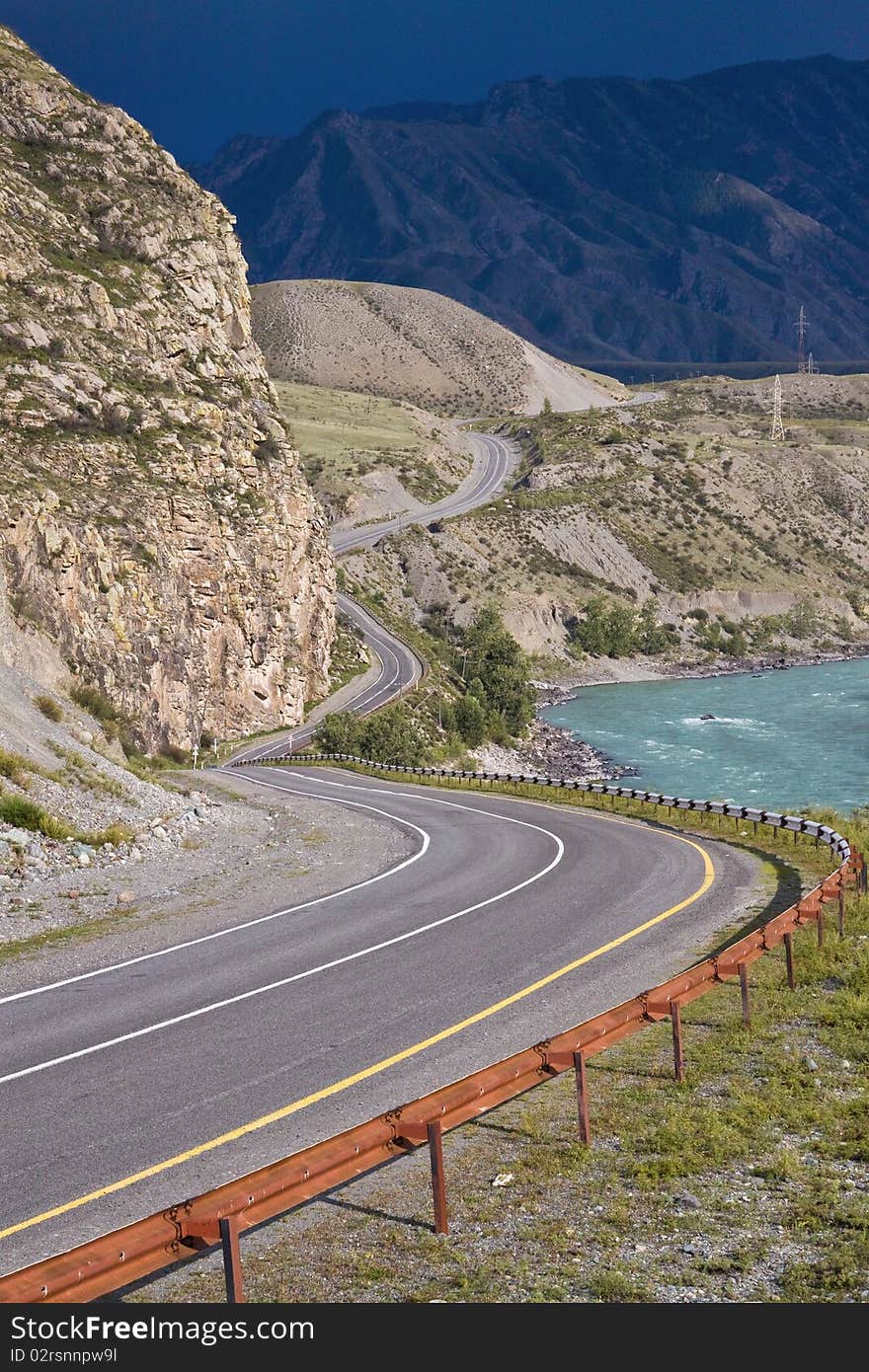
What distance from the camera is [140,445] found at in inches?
2160

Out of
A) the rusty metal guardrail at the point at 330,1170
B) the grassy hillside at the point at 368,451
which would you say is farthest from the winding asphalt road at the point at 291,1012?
the grassy hillside at the point at 368,451

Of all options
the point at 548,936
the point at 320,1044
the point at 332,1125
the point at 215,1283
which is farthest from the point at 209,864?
the point at 215,1283

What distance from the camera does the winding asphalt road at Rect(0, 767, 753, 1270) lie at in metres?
9.48

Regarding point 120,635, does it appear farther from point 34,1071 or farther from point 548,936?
point 34,1071

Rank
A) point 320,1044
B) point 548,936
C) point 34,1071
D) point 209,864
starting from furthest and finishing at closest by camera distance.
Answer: point 209,864 → point 548,936 → point 320,1044 → point 34,1071

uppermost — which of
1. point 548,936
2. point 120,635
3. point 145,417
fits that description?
point 145,417

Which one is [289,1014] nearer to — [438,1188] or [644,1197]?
[438,1188]

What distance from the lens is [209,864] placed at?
73.1ft

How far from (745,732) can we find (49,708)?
56.4 m

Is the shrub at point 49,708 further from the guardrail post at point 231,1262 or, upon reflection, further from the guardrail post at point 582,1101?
the guardrail post at point 231,1262

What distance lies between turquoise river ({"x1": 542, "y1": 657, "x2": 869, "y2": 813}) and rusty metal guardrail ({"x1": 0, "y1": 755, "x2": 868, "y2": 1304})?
43.0 m
